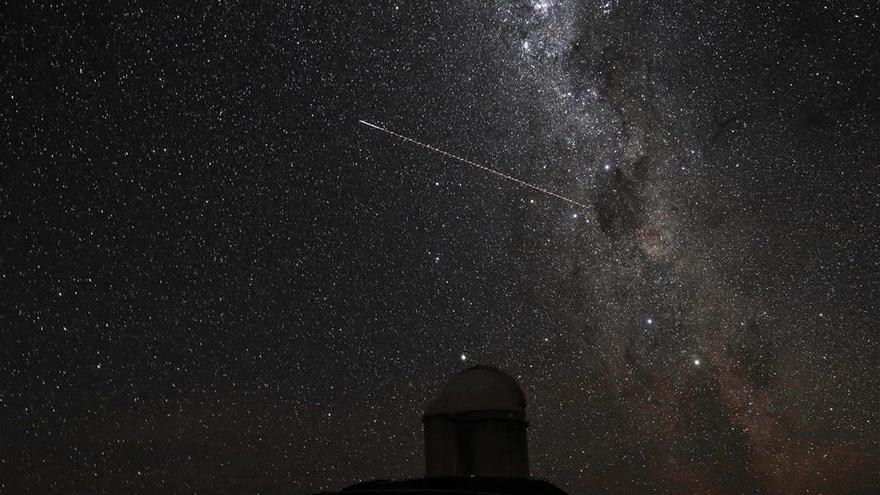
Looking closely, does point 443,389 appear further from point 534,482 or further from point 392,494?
point 392,494

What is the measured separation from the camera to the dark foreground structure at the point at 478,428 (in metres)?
12.2

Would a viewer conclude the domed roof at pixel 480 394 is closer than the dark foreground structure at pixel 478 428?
No

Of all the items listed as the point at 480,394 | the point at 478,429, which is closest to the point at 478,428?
the point at 478,429

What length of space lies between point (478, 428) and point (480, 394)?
608 millimetres

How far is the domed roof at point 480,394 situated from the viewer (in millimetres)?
12617

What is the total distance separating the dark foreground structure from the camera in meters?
12.2

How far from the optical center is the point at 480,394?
12742 millimetres

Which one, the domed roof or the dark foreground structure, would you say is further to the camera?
the domed roof

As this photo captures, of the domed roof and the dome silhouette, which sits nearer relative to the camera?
the dome silhouette

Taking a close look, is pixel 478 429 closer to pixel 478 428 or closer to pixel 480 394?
pixel 478 428

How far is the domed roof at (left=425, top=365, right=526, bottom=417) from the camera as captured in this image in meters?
12.6

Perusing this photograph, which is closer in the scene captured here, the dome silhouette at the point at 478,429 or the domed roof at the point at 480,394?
the dome silhouette at the point at 478,429

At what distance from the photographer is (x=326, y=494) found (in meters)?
6.22

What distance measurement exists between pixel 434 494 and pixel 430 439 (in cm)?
751
